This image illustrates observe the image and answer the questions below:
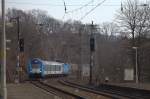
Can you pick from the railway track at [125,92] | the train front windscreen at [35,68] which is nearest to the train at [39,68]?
the train front windscreen at [35,68]

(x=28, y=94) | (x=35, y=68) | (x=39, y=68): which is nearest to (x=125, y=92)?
(x=28, y=94)

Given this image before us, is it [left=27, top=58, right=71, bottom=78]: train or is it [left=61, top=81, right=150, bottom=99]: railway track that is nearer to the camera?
[left=61, top=81, right=150, bottom=99]: railway track

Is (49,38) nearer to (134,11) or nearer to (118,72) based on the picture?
(118,72)

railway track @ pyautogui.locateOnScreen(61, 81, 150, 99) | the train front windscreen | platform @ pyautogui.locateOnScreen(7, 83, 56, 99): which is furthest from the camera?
the train front windscreen

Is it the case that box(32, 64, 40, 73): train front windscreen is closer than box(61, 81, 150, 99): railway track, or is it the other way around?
box(61, 81, 150, 99): railway track

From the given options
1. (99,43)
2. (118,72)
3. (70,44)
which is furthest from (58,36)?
(118,72)

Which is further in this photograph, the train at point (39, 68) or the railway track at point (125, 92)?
the train at point (39, 68)

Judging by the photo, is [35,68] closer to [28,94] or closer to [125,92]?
[125,92]

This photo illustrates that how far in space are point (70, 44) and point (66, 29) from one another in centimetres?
1096

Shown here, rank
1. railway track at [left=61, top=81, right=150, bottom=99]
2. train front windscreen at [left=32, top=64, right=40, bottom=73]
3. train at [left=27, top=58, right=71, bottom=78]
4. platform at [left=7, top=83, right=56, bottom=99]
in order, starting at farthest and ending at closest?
train front windscreen at [left=32, top=64, right=40, bottom=73] < train at [left=27, top=58, right=71, bottom=78] < railway track at [left=61, top=81, right=150, bottom=99] < platform at [left=7, top=83, right=56, bottom=99]

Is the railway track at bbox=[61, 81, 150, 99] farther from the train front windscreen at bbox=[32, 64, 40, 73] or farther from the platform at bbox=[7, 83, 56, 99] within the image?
the train front windscreen at bbox=[32, 64, 40, 73]

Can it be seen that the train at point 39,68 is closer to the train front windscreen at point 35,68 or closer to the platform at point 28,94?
the train front windscreen at point 35,68

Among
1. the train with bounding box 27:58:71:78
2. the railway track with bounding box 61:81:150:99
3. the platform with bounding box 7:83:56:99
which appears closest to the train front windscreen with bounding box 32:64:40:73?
the train with bounding box 27:58:71:78

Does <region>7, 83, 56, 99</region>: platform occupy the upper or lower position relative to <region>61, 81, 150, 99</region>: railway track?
upper
